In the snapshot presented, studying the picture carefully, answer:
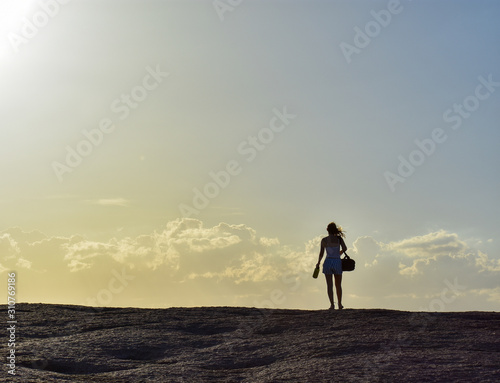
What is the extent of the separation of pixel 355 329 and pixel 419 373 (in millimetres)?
2937

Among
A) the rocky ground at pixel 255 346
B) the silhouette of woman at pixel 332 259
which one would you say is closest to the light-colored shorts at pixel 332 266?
the silhouette of woman at pixel 332 259

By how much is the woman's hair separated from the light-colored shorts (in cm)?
65

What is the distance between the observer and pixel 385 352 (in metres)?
10.6

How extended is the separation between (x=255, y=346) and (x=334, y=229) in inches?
187

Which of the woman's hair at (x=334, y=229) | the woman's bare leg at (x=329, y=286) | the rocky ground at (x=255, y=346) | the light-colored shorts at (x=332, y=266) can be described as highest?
the woman's hair at (x=334, y=229)

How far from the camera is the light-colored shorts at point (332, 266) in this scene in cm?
1513

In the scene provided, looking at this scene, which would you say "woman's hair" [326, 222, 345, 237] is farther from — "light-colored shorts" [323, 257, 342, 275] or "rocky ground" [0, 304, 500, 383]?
"rocky ground" [0, 304, 500, 383]

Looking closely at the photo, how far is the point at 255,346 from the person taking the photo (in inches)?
453

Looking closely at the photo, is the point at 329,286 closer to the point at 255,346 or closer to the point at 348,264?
the point at 348,264

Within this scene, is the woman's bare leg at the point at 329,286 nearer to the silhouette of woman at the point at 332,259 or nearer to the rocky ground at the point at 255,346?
the silhouette of woman at the point at 332,259

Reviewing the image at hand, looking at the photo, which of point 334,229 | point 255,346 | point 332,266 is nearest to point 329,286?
point 332,266

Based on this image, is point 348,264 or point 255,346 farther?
point 348,264

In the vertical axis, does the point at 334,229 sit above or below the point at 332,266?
above

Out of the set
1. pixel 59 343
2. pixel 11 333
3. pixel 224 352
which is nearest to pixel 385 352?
pixel 224 352
